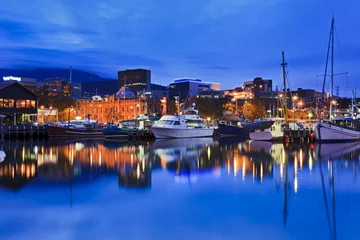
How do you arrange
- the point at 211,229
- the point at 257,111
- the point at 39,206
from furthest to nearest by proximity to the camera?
Result: the point at 257,111 < the point at 39,206 < the point at 211,229

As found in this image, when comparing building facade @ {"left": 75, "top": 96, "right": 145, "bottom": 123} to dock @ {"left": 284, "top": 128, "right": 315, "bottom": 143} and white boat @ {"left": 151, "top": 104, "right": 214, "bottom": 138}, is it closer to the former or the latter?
white boat @ {"left": 151, "top": 104, "right": 214, "bottom": 138}

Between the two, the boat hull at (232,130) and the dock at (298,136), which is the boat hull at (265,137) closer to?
the dock at (298,136)

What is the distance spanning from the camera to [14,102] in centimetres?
7475

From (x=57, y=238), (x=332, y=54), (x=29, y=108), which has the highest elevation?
(x=332, y=54)

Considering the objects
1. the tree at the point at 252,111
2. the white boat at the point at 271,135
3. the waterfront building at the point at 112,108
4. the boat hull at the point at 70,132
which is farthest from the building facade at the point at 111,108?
the white boat at the point at 271,135

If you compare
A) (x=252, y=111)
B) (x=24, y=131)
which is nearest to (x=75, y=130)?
(x=24, y=131)

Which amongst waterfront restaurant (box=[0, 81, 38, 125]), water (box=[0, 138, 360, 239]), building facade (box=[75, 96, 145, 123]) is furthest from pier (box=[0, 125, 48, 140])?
building facade (box=[75, 96, 145, 123])

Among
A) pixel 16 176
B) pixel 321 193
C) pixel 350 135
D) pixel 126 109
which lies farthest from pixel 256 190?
pixel 126 109

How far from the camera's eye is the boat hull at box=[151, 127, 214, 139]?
56791 millimetres

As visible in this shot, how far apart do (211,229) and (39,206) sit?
22.9 feet

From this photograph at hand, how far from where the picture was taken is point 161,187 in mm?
18438

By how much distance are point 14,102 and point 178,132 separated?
36.8 metres

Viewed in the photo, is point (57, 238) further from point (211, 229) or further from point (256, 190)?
point (256, 190)

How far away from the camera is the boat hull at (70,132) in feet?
215
